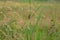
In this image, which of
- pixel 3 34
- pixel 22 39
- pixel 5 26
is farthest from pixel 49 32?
pixel 3 34

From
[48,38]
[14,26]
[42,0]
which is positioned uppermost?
[42,0]

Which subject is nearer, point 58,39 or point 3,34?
point 58,39

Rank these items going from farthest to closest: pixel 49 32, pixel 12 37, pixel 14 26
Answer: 1. pixel 14 26
2. pixel 12 37
3. pixel 49 32

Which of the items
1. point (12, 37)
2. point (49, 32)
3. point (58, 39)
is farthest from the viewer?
point (12, 37)

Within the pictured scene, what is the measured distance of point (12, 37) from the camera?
1.57m

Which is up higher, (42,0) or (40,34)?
(42,0)

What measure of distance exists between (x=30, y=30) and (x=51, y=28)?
0.80 ft

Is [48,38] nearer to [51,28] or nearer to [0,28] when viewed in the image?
[51,28]

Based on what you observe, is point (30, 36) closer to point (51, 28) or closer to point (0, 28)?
point (51, 28)

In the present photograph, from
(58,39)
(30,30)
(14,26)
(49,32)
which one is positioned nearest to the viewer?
(30,30)

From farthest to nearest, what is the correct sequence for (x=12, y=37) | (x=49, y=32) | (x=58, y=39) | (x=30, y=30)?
(x=12, y=37) → (x=58, y=39) → (x=49, y=32) → (x=30, y=30)

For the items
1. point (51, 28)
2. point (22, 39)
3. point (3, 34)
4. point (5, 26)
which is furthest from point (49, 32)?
point (3, 34)

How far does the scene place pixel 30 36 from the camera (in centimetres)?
118

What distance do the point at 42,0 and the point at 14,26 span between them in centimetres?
71
